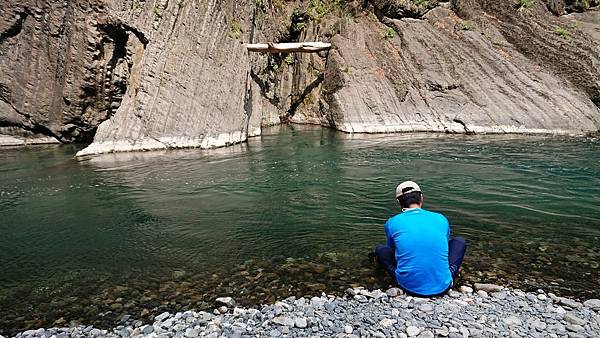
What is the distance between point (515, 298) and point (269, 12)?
87.4 ft

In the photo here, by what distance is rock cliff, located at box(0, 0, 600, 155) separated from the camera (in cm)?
1759

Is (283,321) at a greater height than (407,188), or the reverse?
(407,188)

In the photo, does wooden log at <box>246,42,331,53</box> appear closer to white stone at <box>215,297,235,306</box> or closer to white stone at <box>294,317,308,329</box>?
white stone at <box>215,297,235,306</box>

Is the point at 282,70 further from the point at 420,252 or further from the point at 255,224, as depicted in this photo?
the point at 420,252

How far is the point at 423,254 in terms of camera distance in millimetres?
4688

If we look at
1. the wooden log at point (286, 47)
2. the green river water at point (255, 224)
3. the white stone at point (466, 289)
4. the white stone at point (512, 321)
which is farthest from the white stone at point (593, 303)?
the wooden log at point (286, 47)

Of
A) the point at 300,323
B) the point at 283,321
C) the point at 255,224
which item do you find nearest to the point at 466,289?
the point at 300,323

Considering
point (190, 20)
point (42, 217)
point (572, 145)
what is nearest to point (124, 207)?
point (42, 217)

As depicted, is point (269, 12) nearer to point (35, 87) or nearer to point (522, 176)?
point (35, 87)

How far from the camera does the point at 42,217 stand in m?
8.62

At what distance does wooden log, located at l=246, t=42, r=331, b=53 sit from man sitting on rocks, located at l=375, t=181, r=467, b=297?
1745cm

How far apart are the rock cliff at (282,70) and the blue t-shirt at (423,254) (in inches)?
537

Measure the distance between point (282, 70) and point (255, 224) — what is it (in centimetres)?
2270

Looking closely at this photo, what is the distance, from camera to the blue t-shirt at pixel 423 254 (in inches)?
184
